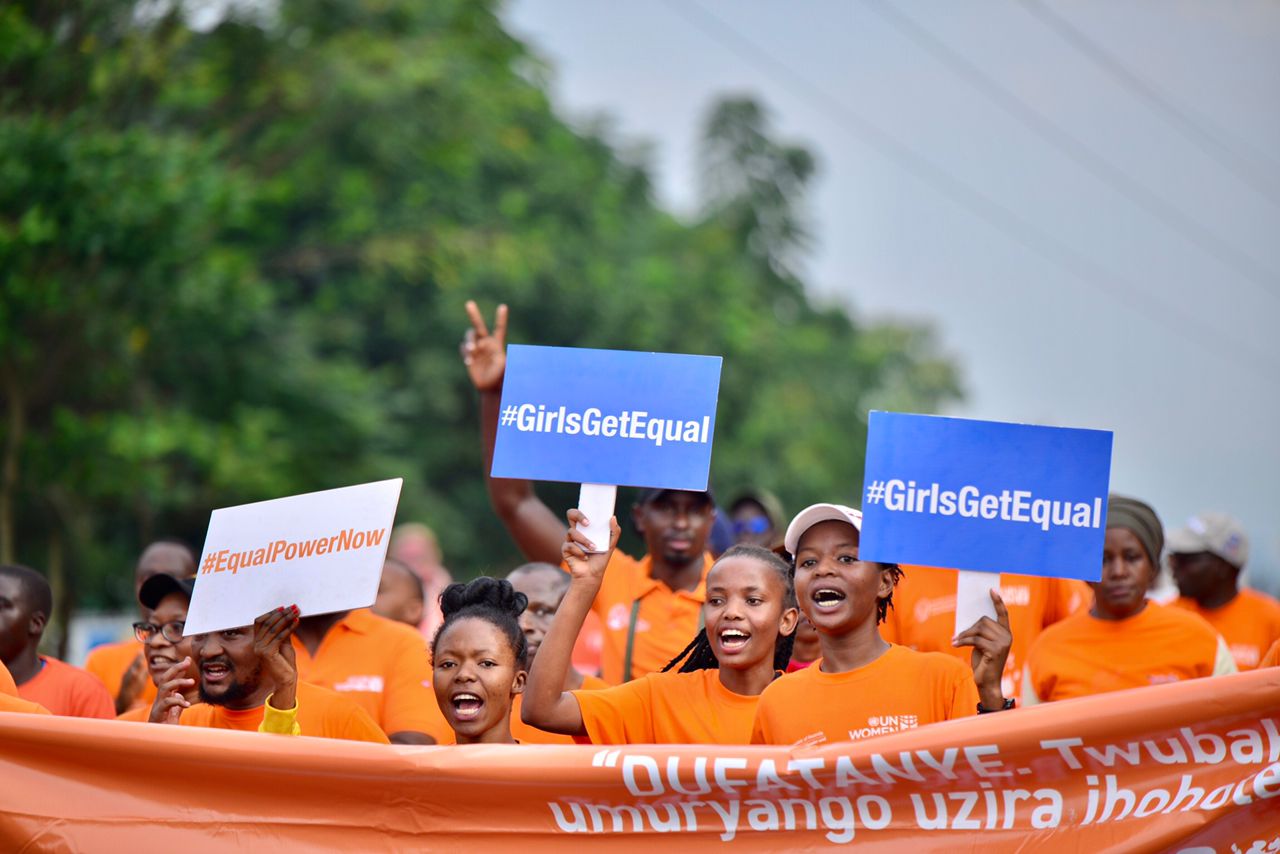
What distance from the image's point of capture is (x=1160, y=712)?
4348mm

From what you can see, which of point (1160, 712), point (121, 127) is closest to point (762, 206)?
point (121, 127)

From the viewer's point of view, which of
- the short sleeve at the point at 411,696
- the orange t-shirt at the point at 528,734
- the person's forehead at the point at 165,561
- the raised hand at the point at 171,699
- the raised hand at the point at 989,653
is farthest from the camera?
the person's forehead at the point at 165,561

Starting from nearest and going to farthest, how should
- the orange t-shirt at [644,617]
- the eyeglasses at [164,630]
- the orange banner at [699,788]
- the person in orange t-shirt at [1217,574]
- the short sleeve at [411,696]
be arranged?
the orange banner at [699,788] < the eyeglasses at [164,630] < the short sleeve at [411,696] < the orange t-shirt at [644,617] < the person in orange t-shirt at [1217,574]

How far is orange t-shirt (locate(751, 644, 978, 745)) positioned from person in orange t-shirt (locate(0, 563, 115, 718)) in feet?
9.83

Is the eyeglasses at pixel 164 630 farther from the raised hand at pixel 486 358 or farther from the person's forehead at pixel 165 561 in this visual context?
the raised hand at pixel 486 358

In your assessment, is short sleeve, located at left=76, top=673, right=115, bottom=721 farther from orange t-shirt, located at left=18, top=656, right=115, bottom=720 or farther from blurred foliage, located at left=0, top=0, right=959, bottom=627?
blurred foliage, located at left=0, top=0, right=959, bottom=627

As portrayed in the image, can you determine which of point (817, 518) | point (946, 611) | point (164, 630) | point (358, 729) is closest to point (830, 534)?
point (817, 518)

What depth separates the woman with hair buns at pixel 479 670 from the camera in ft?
16.9

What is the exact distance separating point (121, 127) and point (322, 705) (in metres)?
11.9

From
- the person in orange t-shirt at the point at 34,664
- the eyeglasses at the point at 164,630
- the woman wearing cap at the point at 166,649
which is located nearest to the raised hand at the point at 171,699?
the woman wearing cap at the point at 166,649

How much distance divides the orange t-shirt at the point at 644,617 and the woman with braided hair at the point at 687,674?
5.04 ft

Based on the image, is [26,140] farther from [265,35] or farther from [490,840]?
[490,840]

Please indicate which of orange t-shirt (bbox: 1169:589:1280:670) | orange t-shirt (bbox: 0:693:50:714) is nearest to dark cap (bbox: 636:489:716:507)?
orange t-shirt (bbox: 1169:589:1280:670)

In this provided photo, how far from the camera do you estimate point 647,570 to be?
7441mm
